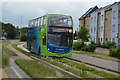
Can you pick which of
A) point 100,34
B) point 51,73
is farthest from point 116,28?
point 51,73

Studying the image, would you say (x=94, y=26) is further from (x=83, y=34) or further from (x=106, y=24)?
(x=83, y=34)

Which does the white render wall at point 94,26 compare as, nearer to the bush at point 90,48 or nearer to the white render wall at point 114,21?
the white render wall at point 114,21

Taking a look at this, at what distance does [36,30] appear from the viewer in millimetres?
24250

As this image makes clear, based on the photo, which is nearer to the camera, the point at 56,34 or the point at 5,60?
the point at 5,60

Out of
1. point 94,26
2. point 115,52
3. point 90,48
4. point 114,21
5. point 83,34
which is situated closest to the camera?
point 115,52

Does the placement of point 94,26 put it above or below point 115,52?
above

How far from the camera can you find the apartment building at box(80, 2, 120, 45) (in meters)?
41.7

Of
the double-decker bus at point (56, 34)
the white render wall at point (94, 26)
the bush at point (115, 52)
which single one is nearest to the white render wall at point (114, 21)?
the white render wall at point (94, 26)

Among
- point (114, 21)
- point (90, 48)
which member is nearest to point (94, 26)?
point (114, 21)

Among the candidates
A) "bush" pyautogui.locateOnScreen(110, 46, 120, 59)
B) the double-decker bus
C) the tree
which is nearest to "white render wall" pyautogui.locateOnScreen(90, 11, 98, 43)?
the tree

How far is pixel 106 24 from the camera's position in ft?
157

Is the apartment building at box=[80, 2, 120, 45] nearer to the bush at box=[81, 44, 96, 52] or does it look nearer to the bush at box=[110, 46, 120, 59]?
the bush at box=[81, 44, 96, 52]

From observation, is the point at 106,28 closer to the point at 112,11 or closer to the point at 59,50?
the point at 112,11

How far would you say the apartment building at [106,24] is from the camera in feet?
137
